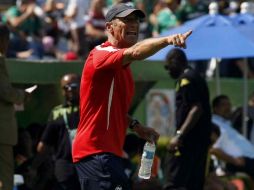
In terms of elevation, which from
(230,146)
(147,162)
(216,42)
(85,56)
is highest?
(147,162)

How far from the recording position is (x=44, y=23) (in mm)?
15633

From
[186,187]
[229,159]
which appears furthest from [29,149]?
[229,159]

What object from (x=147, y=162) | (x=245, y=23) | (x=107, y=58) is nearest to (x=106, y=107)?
(x=107, y=58)

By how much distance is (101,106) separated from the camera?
21.2 feet

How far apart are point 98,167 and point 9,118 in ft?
6.06

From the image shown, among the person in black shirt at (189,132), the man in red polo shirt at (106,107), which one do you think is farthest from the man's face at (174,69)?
the man in red polo shirt at (106,107)

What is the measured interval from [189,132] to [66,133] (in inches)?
48.2

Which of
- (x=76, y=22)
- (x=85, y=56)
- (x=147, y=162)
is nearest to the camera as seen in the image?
(x=147, y=162)

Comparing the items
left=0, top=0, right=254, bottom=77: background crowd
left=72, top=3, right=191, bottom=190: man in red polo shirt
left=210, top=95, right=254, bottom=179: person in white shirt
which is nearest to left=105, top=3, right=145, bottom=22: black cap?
left=72, top=3, right=191, bottom=190: man in red polo shirt

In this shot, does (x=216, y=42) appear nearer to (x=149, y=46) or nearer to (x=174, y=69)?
(x=174, y=69)

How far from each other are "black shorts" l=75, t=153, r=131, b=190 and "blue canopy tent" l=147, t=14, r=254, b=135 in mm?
4480

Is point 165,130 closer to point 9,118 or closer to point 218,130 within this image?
point 218,130

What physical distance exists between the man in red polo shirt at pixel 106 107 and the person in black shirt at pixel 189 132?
2.75 m

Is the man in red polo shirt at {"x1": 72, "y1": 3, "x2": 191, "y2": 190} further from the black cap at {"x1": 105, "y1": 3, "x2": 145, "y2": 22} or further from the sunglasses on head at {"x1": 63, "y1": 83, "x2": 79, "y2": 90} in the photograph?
the sunglasses on head at {"x1": 63, "y1": 83, "x2": 79, "y2": 90}
